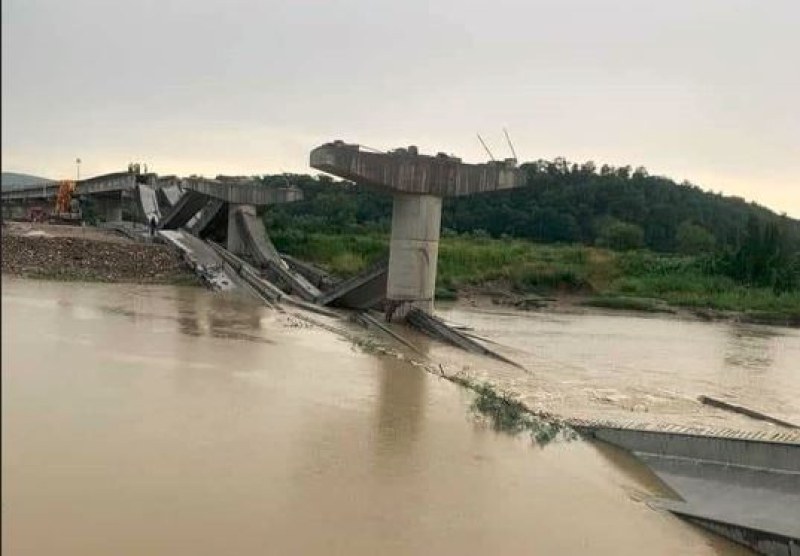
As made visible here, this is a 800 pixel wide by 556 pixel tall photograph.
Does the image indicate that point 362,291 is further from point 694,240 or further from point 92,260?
point 694,240

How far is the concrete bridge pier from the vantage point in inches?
1010

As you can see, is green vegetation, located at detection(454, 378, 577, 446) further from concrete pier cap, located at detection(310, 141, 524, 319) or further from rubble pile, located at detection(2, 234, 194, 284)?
rubble pile, located at detection(2, 234, 194, 284)

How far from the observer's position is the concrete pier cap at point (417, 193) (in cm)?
2503

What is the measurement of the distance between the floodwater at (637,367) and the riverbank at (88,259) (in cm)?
1195

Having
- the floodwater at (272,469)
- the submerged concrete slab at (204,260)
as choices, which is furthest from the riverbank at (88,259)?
the floodwater at (272,469)

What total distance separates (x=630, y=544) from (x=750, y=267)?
5214cm

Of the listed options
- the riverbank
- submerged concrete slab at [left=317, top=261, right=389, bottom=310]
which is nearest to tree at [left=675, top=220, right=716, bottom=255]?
submerged concrete slab at [left=317, top=261, right=389, bottom=310]

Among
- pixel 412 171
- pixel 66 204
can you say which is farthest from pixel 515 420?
pixel 66 204

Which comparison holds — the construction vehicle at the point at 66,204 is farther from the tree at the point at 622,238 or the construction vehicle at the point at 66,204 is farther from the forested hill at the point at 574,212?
the tree at the point at 622,238

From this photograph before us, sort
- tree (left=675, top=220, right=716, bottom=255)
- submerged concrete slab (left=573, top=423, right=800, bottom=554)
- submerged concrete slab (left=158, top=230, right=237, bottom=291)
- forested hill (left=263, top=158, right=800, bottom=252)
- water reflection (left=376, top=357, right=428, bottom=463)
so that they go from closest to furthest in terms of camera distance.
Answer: submerged concrete slab (left=573, top=423, right=800, bottom=554)
water reflection (left=376, top=357, right=428, bottom=463)
submerged concrete slab (left=158, top=230, right=237, bottom=291)
tree (left=675, top=220, right=716, bottom=255)
forested hill (left=263, top=158, right=800, bottom=252)

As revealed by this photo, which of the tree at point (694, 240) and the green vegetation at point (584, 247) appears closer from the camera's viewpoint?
the green vegetation at point (584, 247)

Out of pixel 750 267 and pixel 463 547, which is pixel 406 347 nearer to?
pixel 463 547

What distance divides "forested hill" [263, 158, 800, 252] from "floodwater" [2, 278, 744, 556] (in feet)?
221

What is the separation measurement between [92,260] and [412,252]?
13.1 meters
